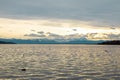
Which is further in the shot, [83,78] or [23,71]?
[23,71]

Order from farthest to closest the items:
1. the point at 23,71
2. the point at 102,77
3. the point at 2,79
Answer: the point at 23,71
the point at 102,77
the point at 2,79

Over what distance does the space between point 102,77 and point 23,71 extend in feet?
48.0

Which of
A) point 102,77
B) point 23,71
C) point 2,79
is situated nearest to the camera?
point 2,79

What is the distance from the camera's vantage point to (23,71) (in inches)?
1833

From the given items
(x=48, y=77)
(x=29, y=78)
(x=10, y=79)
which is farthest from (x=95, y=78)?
(x=10, y=79)

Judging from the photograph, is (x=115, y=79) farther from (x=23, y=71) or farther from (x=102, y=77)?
(x=23, y=71)

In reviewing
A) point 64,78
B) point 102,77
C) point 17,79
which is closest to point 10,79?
point 17,79

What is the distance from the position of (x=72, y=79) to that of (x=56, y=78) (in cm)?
247

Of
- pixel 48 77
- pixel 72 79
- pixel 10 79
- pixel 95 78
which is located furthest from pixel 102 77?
pixel 10 79

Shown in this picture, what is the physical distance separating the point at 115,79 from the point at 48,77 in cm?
999

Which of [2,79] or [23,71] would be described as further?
[23,71]

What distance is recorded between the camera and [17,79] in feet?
124

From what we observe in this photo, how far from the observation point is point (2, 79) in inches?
1468

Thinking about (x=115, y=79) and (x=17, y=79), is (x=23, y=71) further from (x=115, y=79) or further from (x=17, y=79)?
(x=115, y=79)
